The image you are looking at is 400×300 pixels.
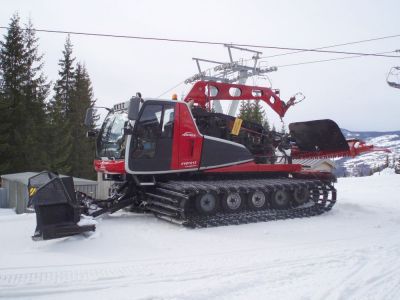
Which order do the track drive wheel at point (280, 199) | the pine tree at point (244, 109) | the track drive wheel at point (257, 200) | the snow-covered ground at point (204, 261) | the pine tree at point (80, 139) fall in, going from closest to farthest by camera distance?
the snow-covered ground at point (204, 261) → the track drive wheel at point (257, 200) → the track drive wheel at point (280, 199) → the pine tree at point (80, 139) → the pine tree at point (244, 109)

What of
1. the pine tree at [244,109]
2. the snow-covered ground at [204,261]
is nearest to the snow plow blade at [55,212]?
the snow-covered ground at [204,261]

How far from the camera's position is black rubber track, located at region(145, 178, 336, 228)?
8352mm

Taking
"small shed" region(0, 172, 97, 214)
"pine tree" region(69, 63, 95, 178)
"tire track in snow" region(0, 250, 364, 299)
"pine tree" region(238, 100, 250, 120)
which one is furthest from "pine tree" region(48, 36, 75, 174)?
"tire track in snow" region(0, 250, 364, 299)

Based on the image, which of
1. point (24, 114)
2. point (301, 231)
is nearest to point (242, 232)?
point (301, 231)

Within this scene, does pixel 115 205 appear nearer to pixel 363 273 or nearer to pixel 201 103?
pixel 201 103

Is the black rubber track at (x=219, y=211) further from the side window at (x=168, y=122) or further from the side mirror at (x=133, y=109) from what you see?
the side mirror at (x=133, y=109)

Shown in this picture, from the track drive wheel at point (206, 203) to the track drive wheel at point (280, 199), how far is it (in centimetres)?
177

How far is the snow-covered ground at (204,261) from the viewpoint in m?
4.58

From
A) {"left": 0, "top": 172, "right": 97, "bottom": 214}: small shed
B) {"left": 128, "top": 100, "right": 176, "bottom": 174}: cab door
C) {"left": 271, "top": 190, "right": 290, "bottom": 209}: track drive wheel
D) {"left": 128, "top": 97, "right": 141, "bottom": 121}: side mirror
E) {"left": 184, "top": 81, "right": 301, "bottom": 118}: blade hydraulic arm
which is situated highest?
{"left": 184, "top": 81, "right": 301, "bottom": 118}: blade hydraulic arm

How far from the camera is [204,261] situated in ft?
19.1

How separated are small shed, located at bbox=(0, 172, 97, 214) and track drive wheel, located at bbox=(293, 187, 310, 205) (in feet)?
25.7

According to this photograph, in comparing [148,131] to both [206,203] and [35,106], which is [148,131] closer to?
[206,203]

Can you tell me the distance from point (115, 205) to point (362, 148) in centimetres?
717

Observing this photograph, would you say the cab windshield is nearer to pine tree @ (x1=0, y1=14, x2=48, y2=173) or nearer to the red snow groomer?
the red snow groomer
